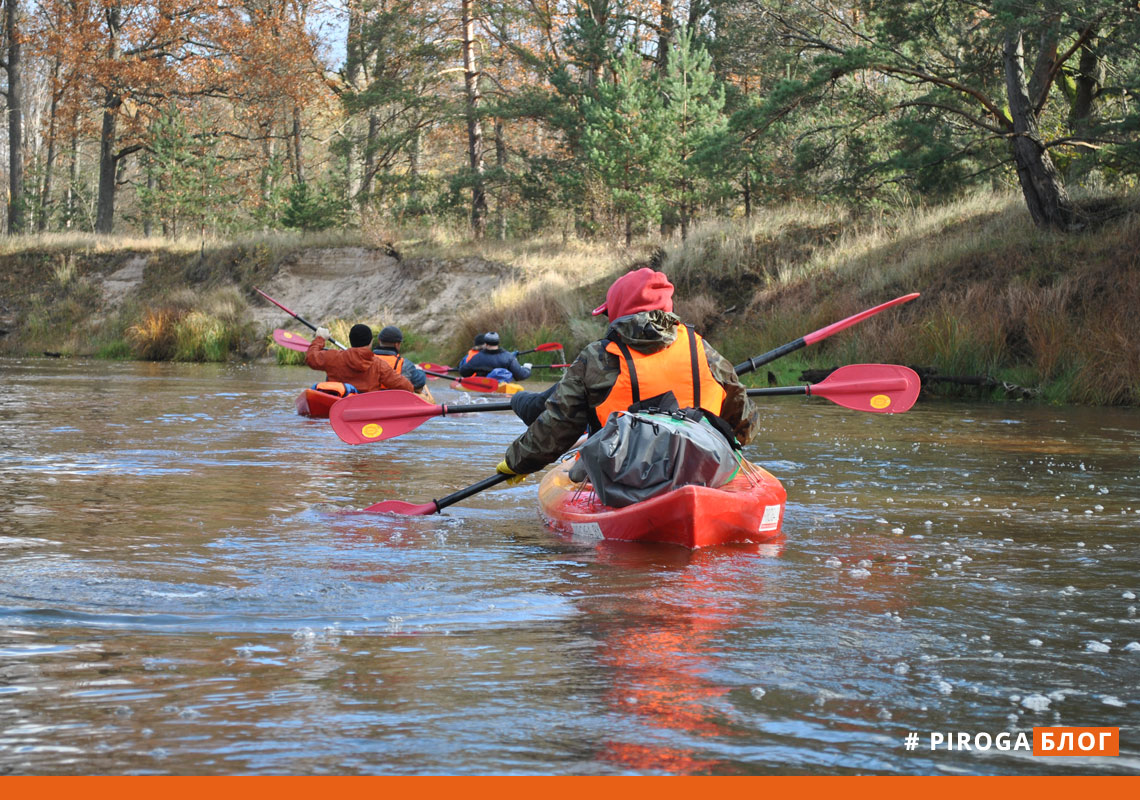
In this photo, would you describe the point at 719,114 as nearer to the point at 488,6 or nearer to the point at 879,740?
the point at 488,6

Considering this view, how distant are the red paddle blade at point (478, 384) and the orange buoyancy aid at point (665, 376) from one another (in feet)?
26.7

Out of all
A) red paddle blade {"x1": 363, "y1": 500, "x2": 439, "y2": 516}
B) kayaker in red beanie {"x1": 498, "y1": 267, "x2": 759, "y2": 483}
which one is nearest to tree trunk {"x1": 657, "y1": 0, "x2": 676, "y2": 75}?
red paddle blade {"x1": 363, "y1": 500, "x2": 439, "y2": 516}

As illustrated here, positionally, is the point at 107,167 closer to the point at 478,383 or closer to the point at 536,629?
the point at 478,383

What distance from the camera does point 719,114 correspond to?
2456cm

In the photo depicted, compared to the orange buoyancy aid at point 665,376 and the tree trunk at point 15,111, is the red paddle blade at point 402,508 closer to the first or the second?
the orange buoyancy aid at point 665,376

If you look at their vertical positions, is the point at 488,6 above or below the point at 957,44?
above

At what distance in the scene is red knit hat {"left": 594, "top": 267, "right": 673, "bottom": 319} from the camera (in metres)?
5.76

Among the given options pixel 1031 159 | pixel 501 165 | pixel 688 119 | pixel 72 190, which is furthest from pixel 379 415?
pixel 72 190

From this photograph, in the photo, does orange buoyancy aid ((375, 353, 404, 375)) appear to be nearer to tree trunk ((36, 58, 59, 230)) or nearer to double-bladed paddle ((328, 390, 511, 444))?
double-bladed paddle ((328, 390, 511, 444))

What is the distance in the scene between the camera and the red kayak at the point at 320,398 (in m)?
12.0

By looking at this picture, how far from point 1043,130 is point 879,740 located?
61.5 feet

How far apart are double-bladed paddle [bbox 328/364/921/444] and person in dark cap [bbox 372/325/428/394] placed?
4559mm

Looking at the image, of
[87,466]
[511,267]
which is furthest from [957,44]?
[87,466]

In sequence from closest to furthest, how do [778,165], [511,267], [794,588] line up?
[794,588] → [778,165] → [511,267]
